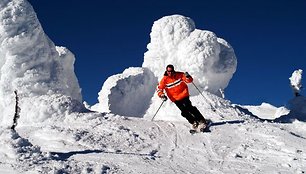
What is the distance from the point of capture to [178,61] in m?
26.2

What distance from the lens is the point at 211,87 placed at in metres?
25.2

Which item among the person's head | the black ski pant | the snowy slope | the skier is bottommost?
the snowy slope

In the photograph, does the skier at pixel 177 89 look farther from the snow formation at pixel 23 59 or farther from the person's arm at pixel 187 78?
the snow formation at pixel 23 59

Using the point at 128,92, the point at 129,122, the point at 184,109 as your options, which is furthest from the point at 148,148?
the point at 128,92

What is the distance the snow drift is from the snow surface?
0.07 metres

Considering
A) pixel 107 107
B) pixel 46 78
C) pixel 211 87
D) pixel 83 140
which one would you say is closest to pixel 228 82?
pixel 211 87

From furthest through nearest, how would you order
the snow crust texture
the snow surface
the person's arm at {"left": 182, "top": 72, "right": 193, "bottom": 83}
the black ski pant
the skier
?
the snow crust texture
the black ski pant
the skier
the person's arm at {"left": 182, "top": 72, "right": 193, "bottom": 83}
the snow surface

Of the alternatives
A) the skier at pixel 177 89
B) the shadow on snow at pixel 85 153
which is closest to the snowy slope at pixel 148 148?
the shadow on snow at pixel 85 153

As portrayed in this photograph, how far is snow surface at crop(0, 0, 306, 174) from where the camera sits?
355 inches

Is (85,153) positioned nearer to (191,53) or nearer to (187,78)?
(187,78)

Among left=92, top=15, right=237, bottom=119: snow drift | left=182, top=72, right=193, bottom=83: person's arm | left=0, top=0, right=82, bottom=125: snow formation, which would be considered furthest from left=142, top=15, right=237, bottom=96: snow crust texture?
left=182, top=72, right=193, bottom=83: person's arm

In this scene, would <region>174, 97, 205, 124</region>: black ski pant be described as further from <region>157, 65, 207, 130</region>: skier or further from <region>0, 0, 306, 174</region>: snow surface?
<region>0, 0, 306, 174</region>: snow surface

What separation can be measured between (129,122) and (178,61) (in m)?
12.7

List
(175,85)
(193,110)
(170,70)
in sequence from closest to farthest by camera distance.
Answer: (170,70) → (175,85) → (193,110)
